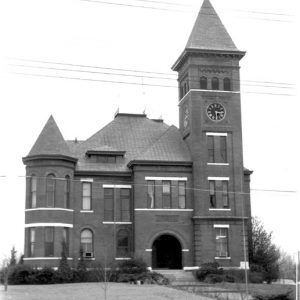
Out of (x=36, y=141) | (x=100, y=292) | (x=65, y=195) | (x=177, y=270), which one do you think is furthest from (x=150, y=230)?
(x=100, y=292)

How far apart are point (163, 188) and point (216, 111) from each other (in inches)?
309

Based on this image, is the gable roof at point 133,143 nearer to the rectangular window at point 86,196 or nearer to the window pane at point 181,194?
the rectangular window at point 86,196

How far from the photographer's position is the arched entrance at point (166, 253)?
56.2m

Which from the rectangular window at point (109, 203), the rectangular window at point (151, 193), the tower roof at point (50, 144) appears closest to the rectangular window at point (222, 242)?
the rectangular window at point (151, 193)

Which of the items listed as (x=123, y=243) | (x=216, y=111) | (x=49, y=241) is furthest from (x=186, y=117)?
(x=49, y=241)

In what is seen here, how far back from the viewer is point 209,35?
57.9 m

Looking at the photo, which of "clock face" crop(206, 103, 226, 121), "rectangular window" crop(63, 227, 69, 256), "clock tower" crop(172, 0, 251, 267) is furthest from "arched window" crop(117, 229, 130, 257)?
"clock face" crop(206, 103, 226, 121)

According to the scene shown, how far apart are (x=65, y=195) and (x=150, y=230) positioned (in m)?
7.25

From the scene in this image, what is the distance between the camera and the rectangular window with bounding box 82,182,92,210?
5497 centimetres

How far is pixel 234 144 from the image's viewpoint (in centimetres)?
5575

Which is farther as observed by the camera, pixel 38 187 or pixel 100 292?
pixel 38 187

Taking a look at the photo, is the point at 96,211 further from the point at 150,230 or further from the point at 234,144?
the point at 234,144

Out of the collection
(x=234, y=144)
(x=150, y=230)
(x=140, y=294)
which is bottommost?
(x=140, y=294)

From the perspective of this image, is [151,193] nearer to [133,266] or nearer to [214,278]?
[133,266]
